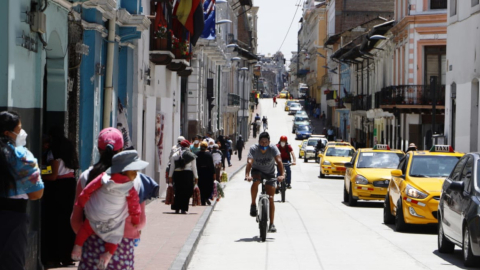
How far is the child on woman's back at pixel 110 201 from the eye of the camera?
7.73 meters

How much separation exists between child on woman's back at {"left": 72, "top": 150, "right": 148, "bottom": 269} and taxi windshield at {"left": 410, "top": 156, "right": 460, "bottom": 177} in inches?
443

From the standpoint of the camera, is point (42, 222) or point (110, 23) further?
point (110, 23)

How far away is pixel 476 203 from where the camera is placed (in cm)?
1227

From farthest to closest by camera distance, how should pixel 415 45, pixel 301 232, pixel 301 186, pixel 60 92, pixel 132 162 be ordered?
pixel 415 45 < pixel 301 186 < pixel 301 232 < pixel 60 92 < pixel 132 162

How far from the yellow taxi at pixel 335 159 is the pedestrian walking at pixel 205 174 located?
19312 millimetres

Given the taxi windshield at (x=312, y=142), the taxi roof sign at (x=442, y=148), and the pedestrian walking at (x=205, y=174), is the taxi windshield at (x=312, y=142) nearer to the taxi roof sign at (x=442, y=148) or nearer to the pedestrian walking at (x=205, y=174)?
the pedestrian walking at (x=205, y=174)

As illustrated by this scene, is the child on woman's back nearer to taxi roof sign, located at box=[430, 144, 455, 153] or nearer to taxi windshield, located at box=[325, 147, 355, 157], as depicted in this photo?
taxi roof sign, located at box=[430, 144, 455, 153]

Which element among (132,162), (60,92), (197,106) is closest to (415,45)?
(197,106)

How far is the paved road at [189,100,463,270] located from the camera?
1311 centimetres

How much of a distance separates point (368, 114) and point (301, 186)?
1179 inches

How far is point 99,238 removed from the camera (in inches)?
305

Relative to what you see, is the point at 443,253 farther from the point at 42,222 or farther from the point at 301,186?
the point at 301,186

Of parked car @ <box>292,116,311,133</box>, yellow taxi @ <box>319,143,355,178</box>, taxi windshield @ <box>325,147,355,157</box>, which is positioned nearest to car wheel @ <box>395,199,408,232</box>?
yellow taxi @ <box>319,143,355,178</box>

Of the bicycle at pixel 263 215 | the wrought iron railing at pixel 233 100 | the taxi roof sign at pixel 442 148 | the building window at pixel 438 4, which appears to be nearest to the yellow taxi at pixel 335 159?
the building window at pixel 438 4
